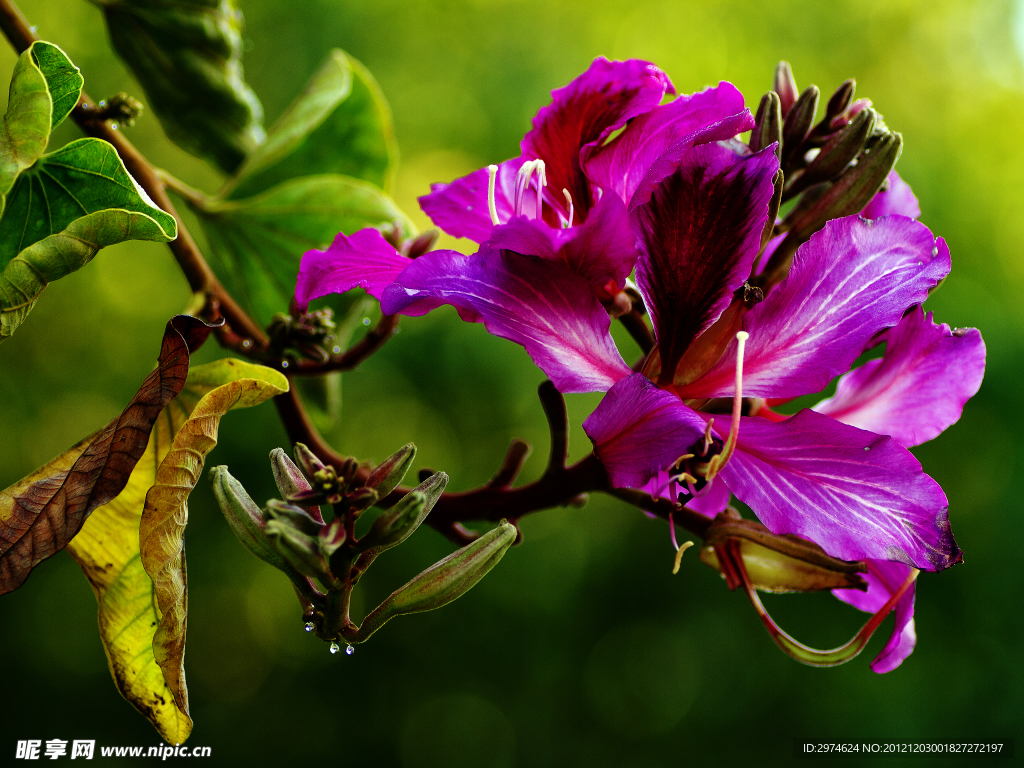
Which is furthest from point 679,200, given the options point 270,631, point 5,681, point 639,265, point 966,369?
point 5,681

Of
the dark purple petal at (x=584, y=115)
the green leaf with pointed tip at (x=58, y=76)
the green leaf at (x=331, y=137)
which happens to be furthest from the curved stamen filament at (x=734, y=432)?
the green leaf at (x=331, y=137)

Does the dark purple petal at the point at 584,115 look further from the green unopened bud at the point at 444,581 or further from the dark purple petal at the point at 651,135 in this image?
the green unopened bud at the point at 444,581

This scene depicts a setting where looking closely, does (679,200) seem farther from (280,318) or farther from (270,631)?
(270,631)

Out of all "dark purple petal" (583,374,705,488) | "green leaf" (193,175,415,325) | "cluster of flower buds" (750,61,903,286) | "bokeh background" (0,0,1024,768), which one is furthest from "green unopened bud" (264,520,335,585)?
"bokeh background" (0,0,1024,768)

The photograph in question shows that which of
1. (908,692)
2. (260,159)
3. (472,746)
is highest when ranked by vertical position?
(260,159)

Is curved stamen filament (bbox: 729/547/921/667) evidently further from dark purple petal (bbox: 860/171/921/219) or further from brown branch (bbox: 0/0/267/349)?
brown branch (bbox: 0/0/267/349)

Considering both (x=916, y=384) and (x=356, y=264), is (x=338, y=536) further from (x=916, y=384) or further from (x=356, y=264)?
(x=916, y=384)
